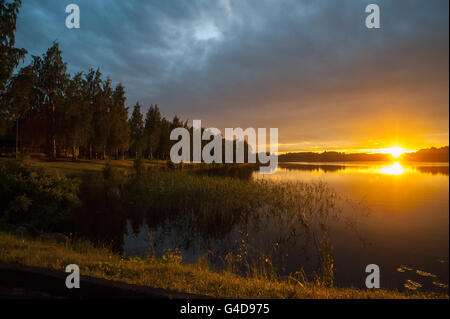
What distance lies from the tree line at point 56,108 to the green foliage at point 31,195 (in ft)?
55.5

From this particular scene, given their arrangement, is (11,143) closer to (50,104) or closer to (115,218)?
(50,104)

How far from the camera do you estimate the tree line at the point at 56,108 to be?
869 inches

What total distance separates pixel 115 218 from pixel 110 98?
137 feet

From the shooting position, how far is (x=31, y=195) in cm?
1085

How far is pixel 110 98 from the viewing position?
153 feet

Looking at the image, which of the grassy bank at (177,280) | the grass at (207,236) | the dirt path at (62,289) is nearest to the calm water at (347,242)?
the grass at (207,236)

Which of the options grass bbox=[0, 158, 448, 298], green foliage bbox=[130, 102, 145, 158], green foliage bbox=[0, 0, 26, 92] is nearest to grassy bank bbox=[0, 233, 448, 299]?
grass bbox=[0, 158, 448, 298]

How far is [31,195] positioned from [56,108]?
32399mm

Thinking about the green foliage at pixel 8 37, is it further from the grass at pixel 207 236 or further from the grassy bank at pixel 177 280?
the grassy bank at pixel 177 280

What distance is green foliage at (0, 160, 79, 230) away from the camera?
10.2 m

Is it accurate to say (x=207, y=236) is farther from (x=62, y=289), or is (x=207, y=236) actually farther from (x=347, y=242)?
(x=62, y=289)

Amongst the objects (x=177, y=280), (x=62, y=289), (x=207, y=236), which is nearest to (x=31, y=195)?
(x=207, y=236)
